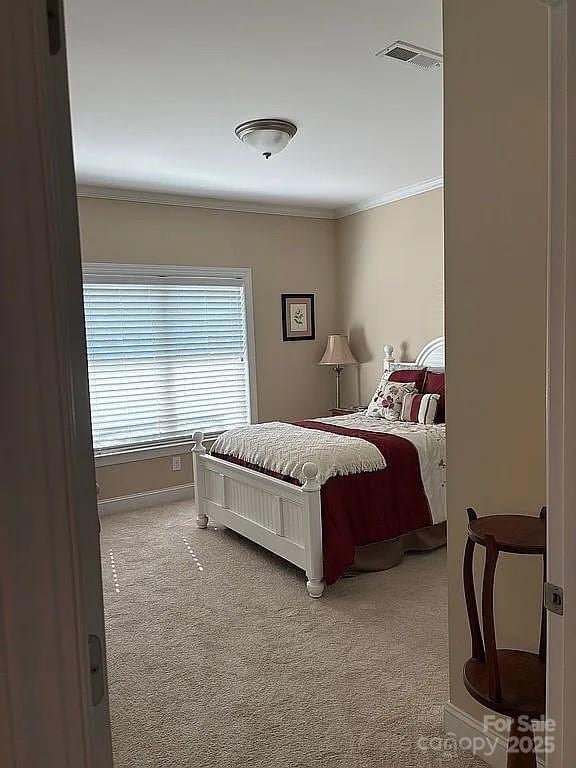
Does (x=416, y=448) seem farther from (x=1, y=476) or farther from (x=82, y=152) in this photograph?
(x=1, y=476)

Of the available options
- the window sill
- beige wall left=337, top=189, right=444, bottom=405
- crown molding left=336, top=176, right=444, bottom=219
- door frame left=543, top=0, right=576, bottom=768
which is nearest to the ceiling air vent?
door frame left=543, top=0, right=576, bottom=768

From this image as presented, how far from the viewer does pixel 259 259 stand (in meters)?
6.00

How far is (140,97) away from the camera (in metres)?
3.21

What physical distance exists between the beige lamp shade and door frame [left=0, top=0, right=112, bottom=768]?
542 cm

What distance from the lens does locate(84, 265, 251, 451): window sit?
522cm

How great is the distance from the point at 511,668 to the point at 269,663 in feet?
4.26

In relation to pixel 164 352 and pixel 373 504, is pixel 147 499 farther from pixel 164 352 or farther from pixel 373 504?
pixel 373 504

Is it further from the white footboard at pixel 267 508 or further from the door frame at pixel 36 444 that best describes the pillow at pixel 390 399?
the door frame at pixel 36 444

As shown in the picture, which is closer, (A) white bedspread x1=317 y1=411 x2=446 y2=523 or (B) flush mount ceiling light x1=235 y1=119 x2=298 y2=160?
(B) flush mount ceiling light x1=235 y1=119 x2=298 y2=160

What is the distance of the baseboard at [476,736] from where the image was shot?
210 cm

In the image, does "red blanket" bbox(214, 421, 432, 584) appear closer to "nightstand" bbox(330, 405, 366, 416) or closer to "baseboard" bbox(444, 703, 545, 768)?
"baseboard" bbox(444, 703, 545, 768)

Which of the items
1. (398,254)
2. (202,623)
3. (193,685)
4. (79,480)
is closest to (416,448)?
(202,623)

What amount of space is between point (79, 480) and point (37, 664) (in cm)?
21

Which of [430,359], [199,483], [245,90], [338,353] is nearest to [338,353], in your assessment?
[338,353]
